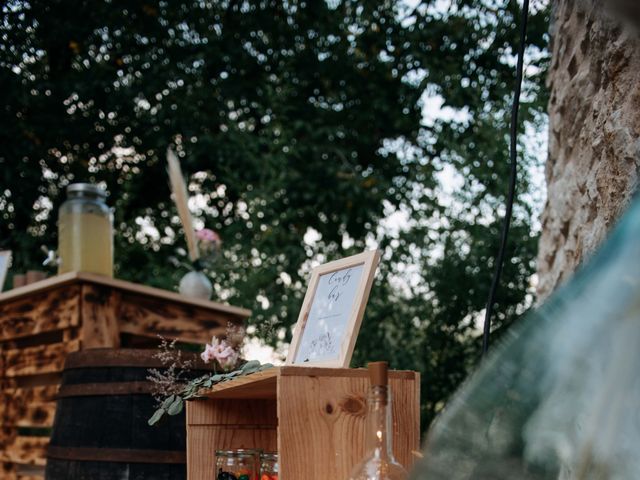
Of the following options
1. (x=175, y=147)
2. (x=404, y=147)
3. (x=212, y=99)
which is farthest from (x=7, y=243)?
(x=404, y=147)

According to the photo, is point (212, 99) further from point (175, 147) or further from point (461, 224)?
point (461, 224)

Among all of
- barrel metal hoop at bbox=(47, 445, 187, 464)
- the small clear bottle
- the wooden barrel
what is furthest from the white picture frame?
the small clear bottle

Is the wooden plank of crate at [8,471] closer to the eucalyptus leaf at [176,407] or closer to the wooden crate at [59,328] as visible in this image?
the wooden crate at [59,328]

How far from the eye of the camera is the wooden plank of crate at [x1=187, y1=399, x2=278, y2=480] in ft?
5.18

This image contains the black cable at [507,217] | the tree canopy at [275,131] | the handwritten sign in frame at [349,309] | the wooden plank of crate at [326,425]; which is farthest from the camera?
the tree canopy at [275,131]

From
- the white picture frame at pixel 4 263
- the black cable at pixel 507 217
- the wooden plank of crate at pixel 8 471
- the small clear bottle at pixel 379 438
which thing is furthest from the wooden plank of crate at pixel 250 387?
the white picture frame at pixel 4 263

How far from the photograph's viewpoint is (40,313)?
9.36 feet

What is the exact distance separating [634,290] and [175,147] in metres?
5.65

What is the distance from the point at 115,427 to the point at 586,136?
4.35 feet

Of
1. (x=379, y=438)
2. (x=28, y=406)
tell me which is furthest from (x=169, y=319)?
(x=379, y=438)

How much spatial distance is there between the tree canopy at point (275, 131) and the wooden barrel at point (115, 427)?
261 cm

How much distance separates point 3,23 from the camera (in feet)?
18.4

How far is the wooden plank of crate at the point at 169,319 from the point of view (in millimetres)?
2740

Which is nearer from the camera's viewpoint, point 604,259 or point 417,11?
point 604,259
